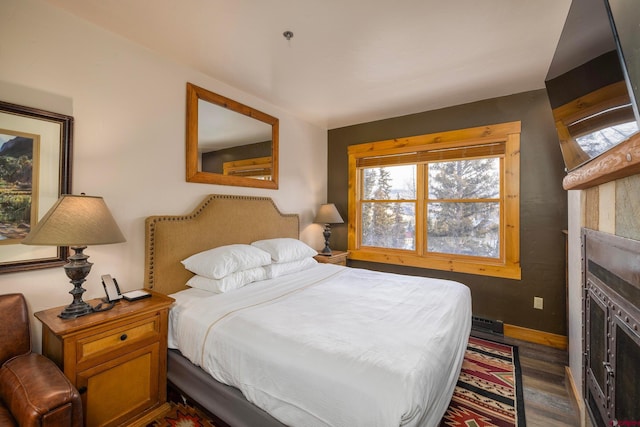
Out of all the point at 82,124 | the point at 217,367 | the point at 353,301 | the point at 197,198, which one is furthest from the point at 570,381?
the point at 82,124

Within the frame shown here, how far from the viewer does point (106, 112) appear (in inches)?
79.9

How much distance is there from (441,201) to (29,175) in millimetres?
3791

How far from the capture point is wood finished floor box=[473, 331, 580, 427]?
1.81 metres

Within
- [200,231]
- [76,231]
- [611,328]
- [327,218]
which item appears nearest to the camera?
[611,328]

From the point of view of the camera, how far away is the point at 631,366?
107 cm

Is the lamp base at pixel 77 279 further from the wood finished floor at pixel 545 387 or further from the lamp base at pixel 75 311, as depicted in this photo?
the wood finished floor at pixel 545 387

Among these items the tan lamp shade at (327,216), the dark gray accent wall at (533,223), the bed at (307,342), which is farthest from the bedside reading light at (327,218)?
the dark gray accent wall at (533,223)

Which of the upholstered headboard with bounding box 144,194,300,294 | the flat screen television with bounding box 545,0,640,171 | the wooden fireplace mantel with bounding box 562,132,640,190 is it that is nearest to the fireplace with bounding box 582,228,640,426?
the wooden fireplace mantel with bounding box 562,132,640,190

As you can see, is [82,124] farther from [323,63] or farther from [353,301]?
[353,301]

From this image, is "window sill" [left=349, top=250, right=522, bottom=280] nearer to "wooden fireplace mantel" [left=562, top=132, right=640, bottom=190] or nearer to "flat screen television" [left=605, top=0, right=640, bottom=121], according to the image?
"wooden fireplace mantel" [left=562, top=132, right=640, bottom=190]

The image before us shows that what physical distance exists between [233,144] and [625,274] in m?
3.05

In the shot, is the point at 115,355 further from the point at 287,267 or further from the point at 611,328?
the point at 611,328

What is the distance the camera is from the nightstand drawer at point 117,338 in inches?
58.5

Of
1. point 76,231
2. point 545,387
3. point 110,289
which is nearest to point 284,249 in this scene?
point 110,289
